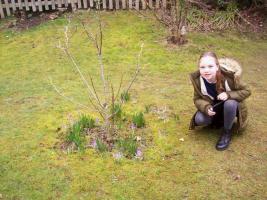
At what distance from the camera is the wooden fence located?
9852 mm

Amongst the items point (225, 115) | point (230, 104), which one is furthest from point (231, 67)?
point (225, 115)

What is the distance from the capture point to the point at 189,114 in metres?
5.82

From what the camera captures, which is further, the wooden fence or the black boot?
the wooden fence

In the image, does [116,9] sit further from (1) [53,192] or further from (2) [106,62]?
(1) [53,192]

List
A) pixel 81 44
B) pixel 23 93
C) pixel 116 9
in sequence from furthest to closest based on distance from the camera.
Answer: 1. pixel 116 9
2. pixel 81 44
3. pixel 23 93

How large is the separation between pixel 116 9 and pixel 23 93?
407 cm

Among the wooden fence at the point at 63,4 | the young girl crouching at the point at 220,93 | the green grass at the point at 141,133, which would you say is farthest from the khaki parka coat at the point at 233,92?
the wooden fence at the point at 63,4

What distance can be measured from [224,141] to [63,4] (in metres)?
6.37

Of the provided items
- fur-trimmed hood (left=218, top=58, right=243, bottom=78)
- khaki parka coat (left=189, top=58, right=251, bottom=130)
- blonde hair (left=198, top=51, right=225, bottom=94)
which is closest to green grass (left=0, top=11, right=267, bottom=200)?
khaki parka coat (left=189, top=58, right=251, bottom=130)

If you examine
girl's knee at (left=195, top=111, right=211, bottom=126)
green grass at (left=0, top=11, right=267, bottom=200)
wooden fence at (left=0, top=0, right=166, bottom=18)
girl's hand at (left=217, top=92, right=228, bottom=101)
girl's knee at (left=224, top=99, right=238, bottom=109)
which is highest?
wooden fence at (left=0, top=0, right=166, bottom=18)

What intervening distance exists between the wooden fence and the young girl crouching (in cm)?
524

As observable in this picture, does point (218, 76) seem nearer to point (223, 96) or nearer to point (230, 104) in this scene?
point (223, 96)

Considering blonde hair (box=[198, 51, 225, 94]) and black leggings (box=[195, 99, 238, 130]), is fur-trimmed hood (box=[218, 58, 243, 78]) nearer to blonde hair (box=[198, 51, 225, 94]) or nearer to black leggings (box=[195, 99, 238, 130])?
blonde hair (box=[198, 51, 225, 94])

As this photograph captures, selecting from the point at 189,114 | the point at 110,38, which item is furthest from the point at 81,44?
the point at 189,114
